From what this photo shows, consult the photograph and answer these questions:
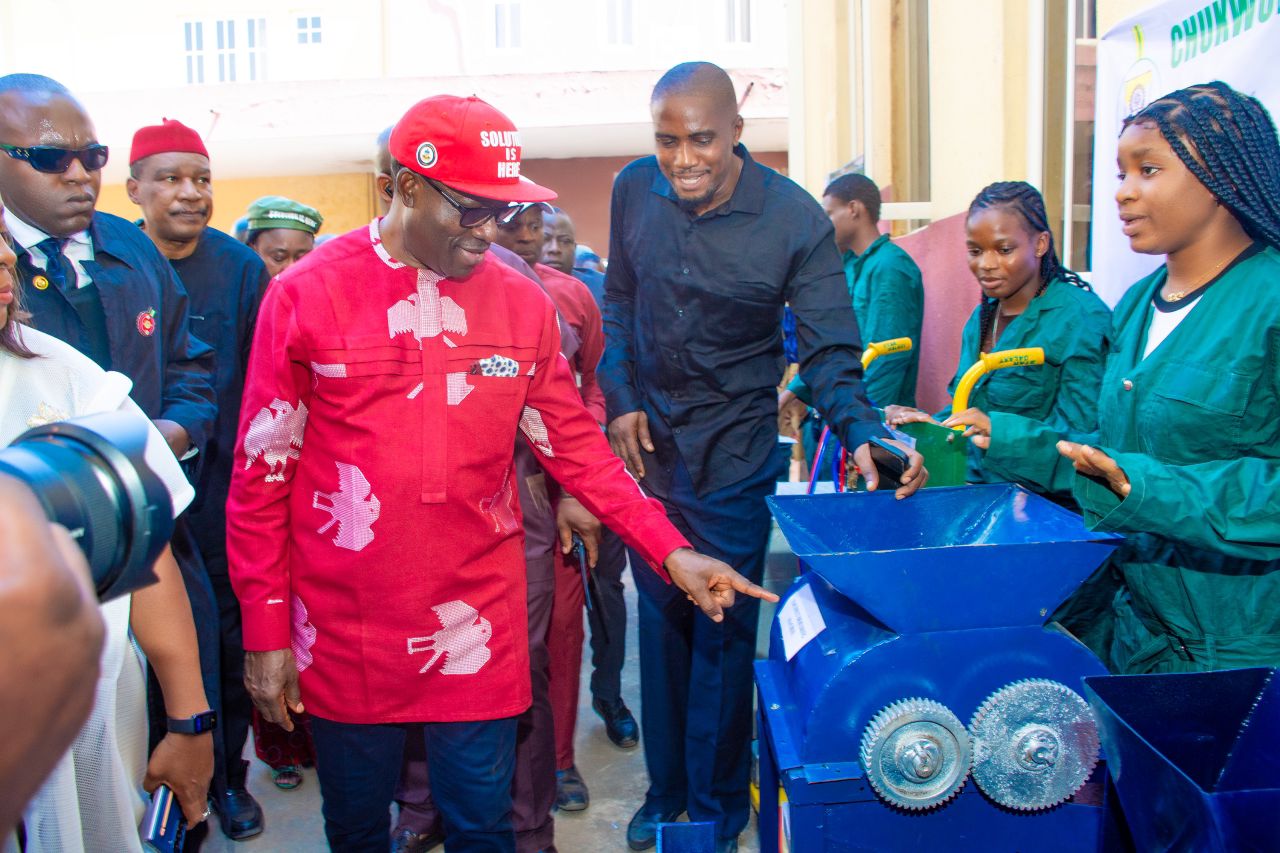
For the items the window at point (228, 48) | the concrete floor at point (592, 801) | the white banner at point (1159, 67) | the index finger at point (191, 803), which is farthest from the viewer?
the window at point (228, 48)

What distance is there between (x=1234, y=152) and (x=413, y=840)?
3.07 meters

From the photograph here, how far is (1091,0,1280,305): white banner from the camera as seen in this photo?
2504mm

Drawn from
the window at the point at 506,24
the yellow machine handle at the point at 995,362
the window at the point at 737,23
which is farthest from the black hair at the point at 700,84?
the window at the point at 506,24

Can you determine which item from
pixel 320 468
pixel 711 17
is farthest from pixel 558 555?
pixel 711 17

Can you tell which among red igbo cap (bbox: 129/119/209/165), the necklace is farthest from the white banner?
red igbo cap (bbox: 129/119/209/165)

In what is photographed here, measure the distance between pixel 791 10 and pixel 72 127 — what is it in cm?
879

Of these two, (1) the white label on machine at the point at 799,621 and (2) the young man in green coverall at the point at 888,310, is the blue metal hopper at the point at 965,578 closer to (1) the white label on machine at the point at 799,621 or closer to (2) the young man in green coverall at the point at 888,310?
(1) the white label on machine at the point at 799,621

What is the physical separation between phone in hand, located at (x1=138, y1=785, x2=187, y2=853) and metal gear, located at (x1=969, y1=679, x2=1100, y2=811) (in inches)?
59.7

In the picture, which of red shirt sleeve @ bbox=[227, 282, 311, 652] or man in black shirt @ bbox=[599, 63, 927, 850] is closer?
red shirt sleeve @ bbox=[227, 282, 311, 652]

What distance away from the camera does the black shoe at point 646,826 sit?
130 inches

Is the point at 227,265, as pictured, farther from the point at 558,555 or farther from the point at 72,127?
the point at 558,555

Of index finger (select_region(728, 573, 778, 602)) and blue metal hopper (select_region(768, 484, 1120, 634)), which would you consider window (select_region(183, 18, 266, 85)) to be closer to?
index finger (select_region(728, 573, 778, 602))

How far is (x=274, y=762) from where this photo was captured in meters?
3.92

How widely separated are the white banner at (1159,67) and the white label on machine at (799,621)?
64.4 inches
